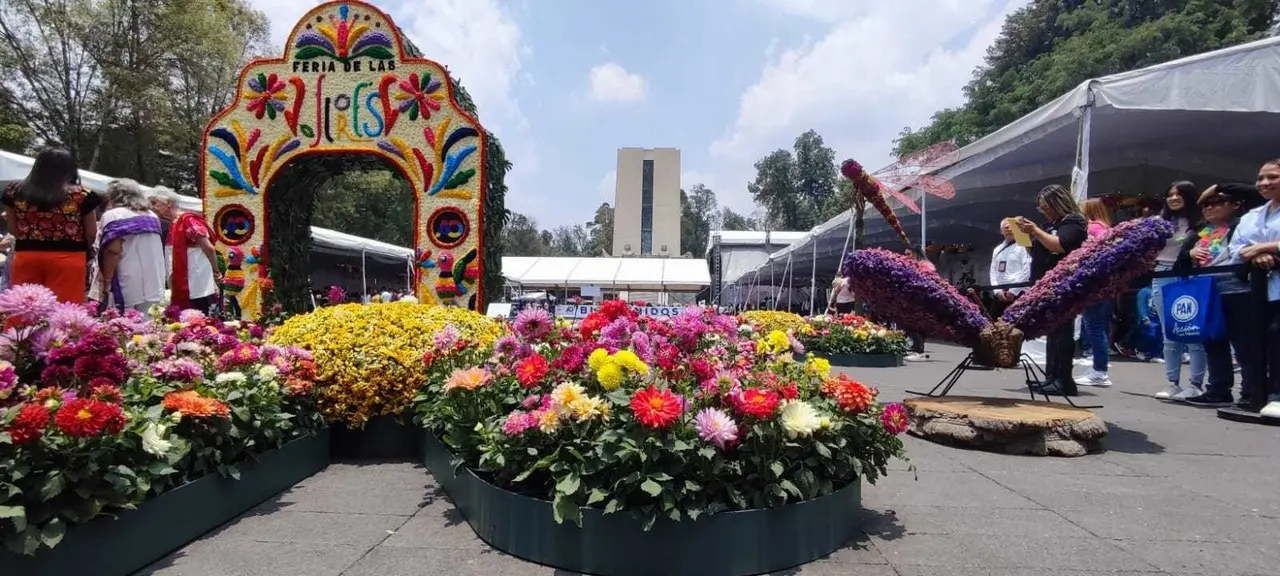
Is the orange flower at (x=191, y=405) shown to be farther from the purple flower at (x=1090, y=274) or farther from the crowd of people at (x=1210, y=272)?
the crowd of people at (x=1210, y=272)

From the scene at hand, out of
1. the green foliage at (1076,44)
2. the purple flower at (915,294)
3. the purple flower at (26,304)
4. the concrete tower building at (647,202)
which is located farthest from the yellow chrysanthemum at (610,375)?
the concrete tower building at (647,202)

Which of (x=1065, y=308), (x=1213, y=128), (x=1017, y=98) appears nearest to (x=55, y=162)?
(x=1065, y=308)

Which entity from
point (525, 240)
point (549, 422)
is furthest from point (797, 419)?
point (525, 240)

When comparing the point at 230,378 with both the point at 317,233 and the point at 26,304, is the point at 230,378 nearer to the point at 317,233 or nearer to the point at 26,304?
the point at 26,304

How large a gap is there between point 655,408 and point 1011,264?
7661 mm

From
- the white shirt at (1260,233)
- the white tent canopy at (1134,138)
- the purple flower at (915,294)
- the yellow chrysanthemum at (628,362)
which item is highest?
the white tent canopy at (1134,138)

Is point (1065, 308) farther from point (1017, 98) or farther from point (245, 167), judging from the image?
point (1017, 98)

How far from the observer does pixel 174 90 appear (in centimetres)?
2238

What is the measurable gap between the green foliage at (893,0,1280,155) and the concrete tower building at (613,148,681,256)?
33110 millimetres

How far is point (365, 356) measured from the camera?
3.74 meters

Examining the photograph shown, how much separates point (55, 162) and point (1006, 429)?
5.96m

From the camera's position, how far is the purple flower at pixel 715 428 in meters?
2.22

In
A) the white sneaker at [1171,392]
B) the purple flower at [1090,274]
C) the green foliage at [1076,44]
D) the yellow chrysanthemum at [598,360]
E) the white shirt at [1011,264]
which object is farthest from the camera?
the green foliage at [1076,44]

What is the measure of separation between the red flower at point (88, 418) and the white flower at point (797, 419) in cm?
217
